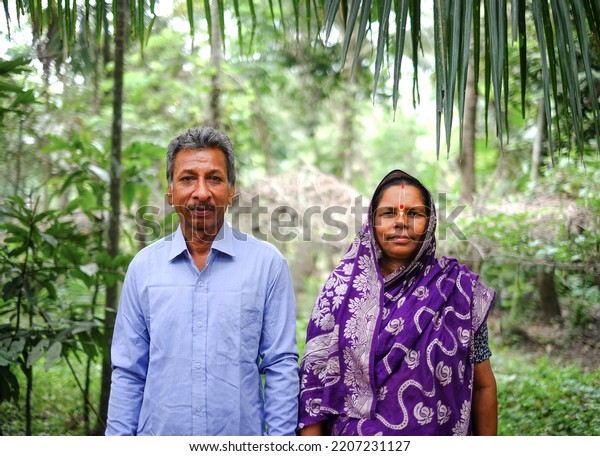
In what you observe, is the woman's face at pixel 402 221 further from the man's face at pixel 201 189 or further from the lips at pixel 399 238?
the man's face at pixel 201 189

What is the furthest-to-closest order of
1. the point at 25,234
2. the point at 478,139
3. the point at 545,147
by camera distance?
the point at 478,139 → the point at 545,147 → the point at 25,234

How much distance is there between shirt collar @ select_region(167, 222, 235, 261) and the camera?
1.90 metres

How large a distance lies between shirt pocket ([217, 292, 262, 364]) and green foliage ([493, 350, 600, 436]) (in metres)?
2.28

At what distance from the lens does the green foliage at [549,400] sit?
358cm

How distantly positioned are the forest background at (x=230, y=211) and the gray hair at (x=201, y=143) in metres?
0.44

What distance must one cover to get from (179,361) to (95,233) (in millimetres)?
1868

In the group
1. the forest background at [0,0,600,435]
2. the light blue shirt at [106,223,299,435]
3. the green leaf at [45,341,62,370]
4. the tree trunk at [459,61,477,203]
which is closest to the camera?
the light blue shirt at [106,223,299,435]

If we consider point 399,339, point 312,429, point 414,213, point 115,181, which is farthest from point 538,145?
point 312,429

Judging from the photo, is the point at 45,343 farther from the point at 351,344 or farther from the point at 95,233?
the point at 351,344

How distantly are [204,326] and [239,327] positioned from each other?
0.10 m

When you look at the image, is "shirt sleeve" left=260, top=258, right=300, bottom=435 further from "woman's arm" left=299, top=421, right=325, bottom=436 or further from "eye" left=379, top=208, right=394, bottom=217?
"eye" left=379, top=208, right=394, bottom=217

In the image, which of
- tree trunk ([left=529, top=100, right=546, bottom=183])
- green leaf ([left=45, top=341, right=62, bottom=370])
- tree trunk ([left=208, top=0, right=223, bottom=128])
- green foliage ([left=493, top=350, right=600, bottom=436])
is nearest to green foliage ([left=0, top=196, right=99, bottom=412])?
green leaf ([left=45, top=341, right=62, bottom=370])
